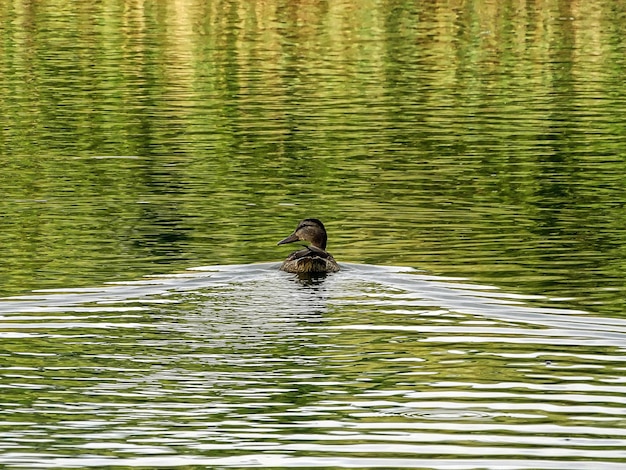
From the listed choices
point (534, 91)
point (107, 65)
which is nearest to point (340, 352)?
point (534, 91)

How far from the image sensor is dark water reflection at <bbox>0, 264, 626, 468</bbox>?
Result: 37.8 ft

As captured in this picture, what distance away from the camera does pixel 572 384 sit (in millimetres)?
13375

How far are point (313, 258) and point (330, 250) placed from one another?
2370mm

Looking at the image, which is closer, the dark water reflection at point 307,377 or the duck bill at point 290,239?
the dark water reflection at point 307,377

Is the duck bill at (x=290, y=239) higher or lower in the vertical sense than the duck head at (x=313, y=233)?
lower

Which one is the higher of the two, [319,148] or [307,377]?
[319,148]

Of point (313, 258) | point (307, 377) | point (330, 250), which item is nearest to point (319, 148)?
point (330, 250)

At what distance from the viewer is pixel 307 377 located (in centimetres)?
1348

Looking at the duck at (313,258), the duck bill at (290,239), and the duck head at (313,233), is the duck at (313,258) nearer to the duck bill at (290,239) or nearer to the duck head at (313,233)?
the duck head at (313,233)

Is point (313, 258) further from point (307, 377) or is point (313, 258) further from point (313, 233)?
point (307, 377)

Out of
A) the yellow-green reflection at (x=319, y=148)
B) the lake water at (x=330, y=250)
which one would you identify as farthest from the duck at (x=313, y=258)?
the yellow-green reflection at (x=319, y=148)

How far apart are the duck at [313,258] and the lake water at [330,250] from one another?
178 mm

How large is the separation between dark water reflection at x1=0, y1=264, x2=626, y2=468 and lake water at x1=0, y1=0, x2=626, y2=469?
0.03 metres

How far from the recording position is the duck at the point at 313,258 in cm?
1820
